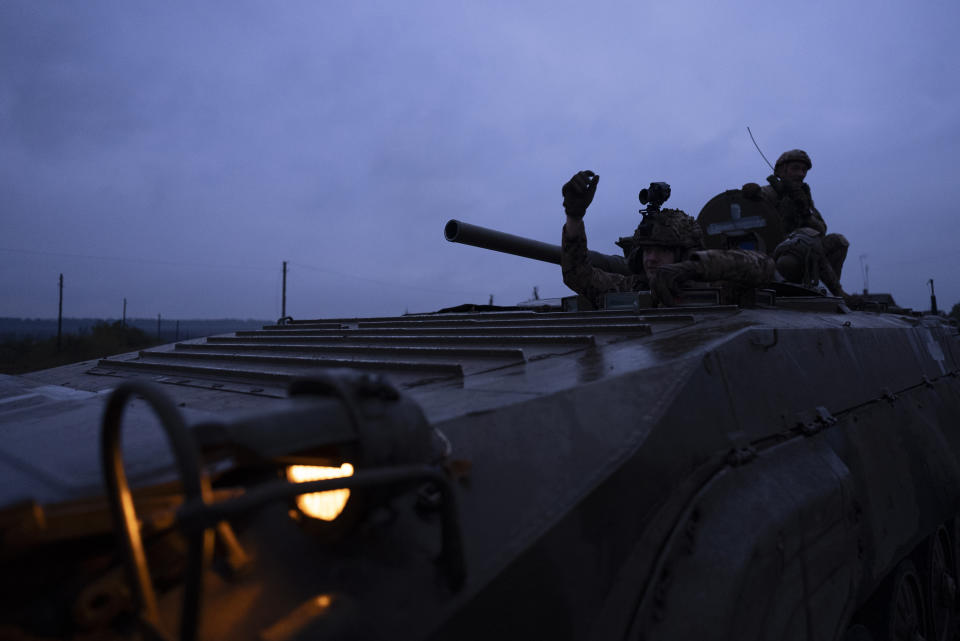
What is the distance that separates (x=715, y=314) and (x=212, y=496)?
8.83 feet

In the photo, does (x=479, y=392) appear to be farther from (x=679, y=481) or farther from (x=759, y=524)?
(x=759, y=524)

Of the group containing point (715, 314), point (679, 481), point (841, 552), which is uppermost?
point (715, 314)

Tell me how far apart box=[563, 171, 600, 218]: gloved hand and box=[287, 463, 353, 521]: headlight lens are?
3.94 metres

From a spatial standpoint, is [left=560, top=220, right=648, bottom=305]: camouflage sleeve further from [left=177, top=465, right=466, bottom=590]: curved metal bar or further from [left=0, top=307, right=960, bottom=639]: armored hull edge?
[left=177, top=465, right=466, bottom=590]: curved metal bar

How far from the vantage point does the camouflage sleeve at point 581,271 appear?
5.51m

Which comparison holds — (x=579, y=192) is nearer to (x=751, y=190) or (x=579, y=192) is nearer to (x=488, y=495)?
(x=751, y=190)

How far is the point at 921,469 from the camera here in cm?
344

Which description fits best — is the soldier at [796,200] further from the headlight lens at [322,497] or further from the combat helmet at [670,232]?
the headlight lens at [322,497]

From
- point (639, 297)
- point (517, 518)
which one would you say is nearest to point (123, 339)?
point (639, 297)

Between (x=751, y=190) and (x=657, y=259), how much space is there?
1469 millimetres

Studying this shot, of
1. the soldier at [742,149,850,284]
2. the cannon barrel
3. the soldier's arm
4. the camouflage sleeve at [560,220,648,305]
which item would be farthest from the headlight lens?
the soldier at [742,149,850,284]

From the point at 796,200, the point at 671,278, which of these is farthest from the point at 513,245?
the point at 796,200

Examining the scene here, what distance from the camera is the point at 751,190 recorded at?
19.5 feet

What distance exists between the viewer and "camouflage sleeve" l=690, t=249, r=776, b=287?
3.61 m
